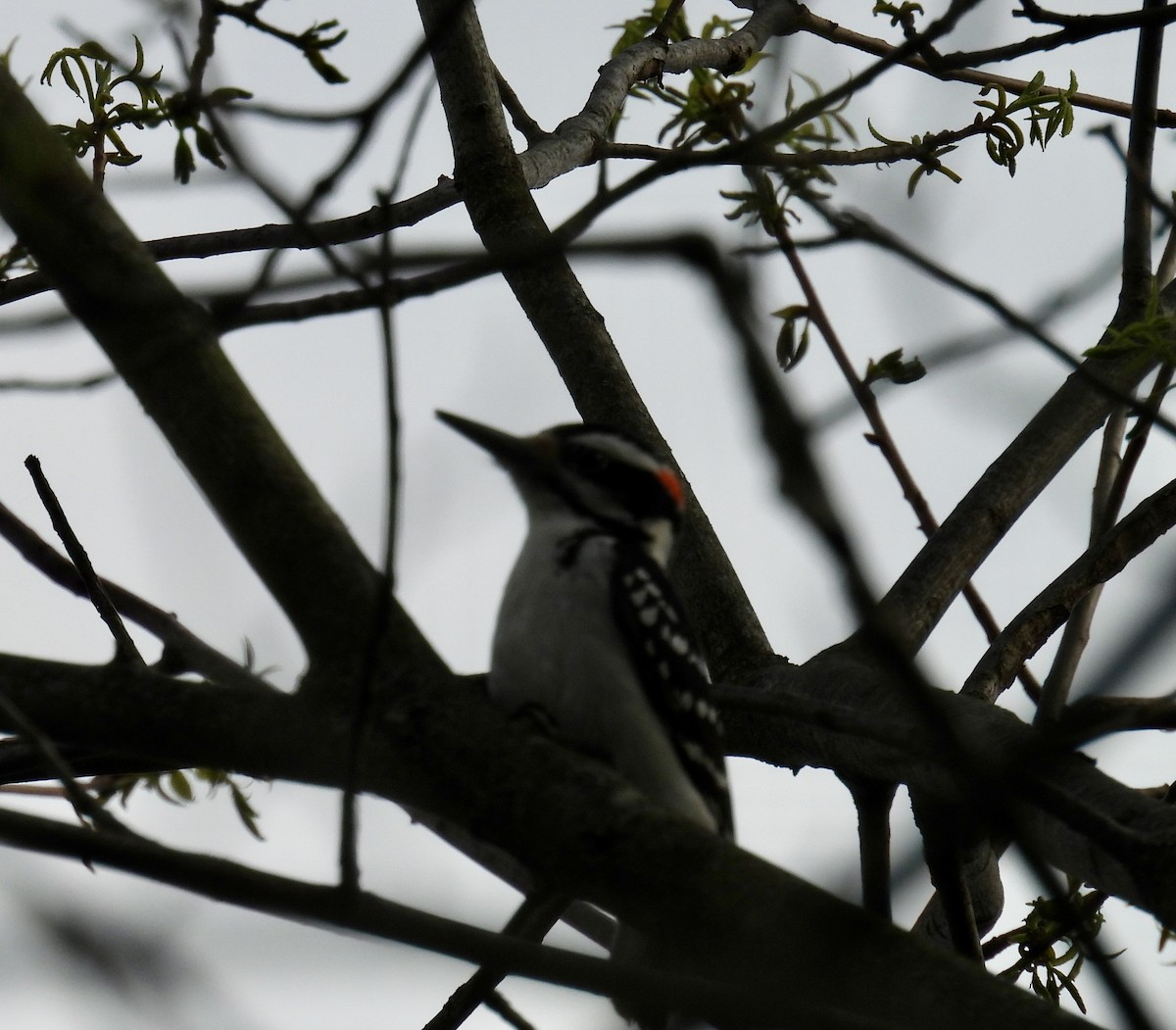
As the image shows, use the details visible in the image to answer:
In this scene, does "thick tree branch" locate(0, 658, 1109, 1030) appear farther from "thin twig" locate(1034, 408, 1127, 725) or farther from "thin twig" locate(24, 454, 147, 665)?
"thin twig" locate(1034, 408, 1127, 725)

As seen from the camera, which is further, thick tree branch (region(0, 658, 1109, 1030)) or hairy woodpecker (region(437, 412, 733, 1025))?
hairy woodpecker (region(437, 412, 733, 1025))

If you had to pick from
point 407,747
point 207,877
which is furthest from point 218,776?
point 207,877

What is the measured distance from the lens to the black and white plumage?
4871 millimetres

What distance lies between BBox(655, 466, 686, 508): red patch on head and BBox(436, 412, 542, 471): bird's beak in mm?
531

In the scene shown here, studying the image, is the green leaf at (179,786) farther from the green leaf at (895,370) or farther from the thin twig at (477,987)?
the green leaf at (895,370)

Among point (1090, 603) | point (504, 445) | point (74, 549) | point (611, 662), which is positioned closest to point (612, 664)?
point (611, 662)

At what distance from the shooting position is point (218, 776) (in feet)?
16.8

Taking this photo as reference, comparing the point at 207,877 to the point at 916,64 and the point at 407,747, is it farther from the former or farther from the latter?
the point at 916,64

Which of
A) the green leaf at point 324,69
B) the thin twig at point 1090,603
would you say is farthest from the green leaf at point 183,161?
the thin twig at point 1090,603

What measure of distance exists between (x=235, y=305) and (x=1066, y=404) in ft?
14.1

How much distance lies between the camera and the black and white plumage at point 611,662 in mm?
4871

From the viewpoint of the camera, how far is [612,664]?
16.2ft

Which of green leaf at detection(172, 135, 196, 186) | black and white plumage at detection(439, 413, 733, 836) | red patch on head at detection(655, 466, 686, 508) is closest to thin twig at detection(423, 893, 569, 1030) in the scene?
black and white plumage at detection(439, 413, 733, 836)

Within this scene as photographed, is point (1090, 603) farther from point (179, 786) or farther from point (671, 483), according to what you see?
point (179, 786)
